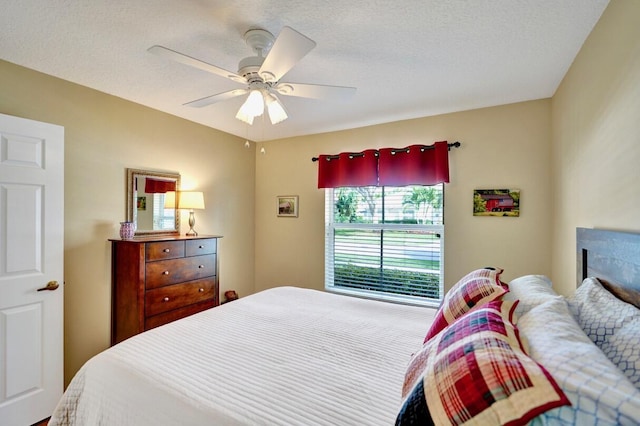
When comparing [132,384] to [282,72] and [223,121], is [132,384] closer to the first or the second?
[282,72]

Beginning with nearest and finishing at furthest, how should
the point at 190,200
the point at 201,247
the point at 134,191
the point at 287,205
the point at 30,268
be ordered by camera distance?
the point at 30,268 < the point at 134,191 < the point at 201,247 < the point at 190,200 < the point at 287,205

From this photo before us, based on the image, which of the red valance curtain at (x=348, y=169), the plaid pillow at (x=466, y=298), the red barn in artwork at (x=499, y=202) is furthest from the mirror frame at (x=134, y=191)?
the red barn in artwork at (x=499, y=202)

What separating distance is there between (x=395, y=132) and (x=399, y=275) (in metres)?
1.59

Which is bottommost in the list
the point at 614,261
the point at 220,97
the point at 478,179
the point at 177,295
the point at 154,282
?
the point at 177,295

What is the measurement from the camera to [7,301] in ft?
6.25

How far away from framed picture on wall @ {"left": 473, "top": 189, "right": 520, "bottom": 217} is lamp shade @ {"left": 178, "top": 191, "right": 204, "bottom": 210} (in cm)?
280

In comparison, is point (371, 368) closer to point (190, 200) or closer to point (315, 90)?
point (315, 90)

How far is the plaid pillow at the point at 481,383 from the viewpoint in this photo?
2.00ft

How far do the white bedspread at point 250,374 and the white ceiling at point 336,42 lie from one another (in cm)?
170

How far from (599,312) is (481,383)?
2.19 ft

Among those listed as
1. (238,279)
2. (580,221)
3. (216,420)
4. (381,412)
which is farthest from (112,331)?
(580,221)

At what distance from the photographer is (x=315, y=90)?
1842 mm

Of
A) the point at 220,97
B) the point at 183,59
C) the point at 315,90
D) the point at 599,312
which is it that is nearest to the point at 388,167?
the point at 315,90

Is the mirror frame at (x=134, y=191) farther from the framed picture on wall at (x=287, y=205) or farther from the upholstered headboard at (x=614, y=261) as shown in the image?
the upholstered headboard at (x=614, y=261)
